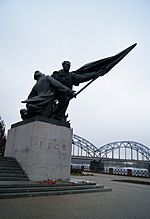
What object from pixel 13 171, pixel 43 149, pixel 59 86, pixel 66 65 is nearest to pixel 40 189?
pixel 13 171

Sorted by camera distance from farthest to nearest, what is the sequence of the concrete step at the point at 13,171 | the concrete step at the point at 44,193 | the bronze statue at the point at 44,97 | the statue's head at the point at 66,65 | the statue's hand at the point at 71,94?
1. the statue's head at the point at 66,65
2. the statue's hand at the point at 71,94
3. the bronze statue at the point at 44,97
4. the concrete step at the point at 13,171
5. the concrete step at the point at 44,193

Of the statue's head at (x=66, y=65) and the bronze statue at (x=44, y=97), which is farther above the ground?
the statue's head at (x=66, y=65)

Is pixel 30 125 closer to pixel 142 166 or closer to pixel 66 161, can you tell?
pixel 66 161

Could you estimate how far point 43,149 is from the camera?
905 cm

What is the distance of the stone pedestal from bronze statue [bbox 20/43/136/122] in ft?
2.75

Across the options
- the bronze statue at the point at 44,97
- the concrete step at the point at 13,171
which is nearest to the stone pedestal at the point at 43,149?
the concrete step at the point at 13,171

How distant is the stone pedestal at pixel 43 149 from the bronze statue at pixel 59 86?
84 centimetres

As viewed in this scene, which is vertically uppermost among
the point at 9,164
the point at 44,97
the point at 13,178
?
the point at 44,97

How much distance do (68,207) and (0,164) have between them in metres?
4.47

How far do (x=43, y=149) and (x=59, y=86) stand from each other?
3.11 metres

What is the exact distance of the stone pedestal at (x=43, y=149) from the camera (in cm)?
876

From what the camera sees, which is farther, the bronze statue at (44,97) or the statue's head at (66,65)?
the statue's head at (66,65)

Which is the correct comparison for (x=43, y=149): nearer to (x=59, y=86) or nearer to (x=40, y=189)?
(x=40, y=189)

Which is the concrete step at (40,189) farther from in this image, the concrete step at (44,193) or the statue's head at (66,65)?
the statue's head at (66,65)
